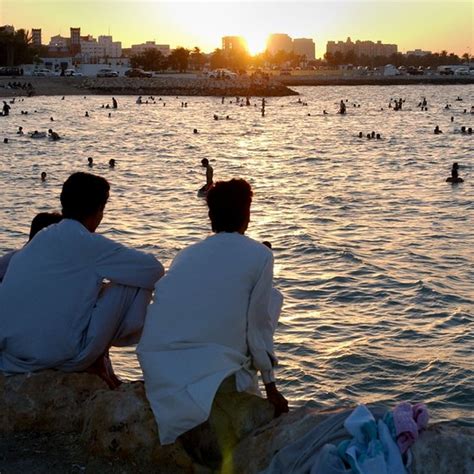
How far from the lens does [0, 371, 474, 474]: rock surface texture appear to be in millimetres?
4359

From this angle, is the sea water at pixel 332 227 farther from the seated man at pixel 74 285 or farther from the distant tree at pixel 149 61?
the distant tree at pixel 149 61

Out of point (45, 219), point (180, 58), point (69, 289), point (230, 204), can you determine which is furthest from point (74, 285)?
point (180, 58)

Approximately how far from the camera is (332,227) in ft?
59.3

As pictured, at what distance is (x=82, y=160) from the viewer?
33.5m

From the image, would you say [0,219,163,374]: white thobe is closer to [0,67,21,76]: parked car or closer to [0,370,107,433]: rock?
[0,370,107,433]: rock

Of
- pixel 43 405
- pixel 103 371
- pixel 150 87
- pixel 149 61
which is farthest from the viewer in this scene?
pixel 149 61

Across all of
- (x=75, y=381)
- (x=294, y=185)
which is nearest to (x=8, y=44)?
(x=294, y=185)

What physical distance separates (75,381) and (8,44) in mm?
120510

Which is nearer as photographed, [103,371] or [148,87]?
[103,371]

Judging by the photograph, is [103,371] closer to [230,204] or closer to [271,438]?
[271,438]

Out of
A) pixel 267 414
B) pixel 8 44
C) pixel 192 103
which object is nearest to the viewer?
pixel 267 414

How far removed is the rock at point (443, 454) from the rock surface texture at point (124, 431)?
0.01 meters

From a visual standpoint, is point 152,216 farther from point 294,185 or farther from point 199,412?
point 199,412

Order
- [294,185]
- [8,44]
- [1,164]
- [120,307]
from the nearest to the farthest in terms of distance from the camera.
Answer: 1. [120,307]
2. [294,185]
3. [1,164]
4. [8,44]
